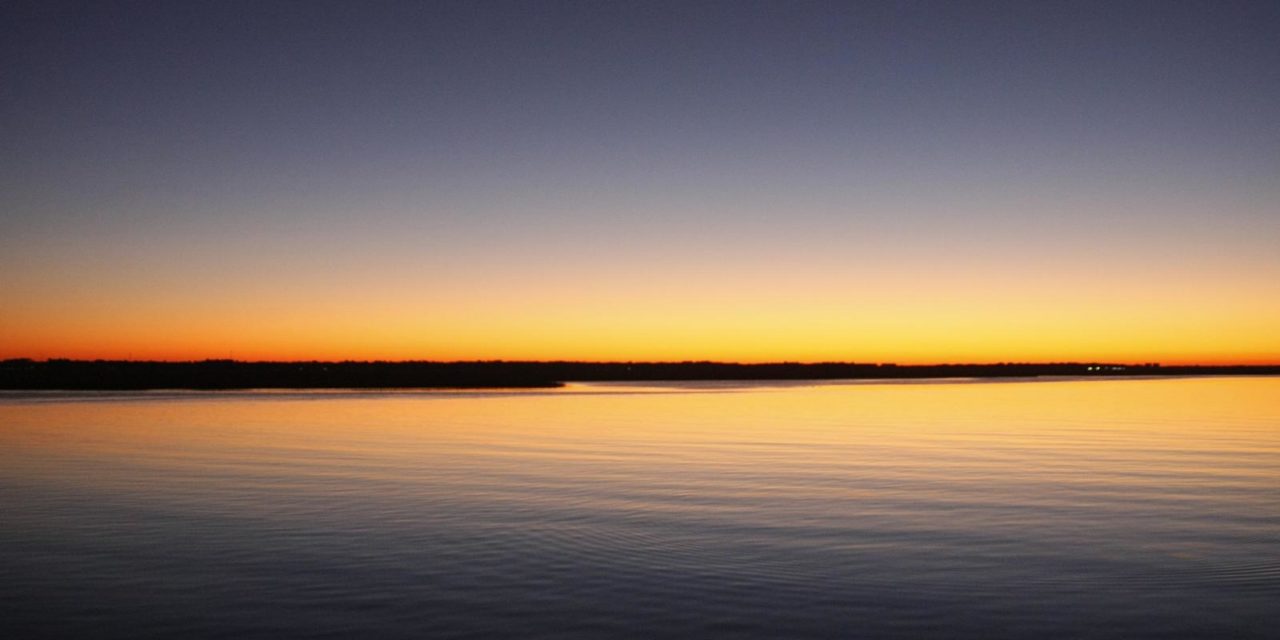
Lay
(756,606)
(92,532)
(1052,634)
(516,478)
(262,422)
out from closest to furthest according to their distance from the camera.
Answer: (1052,634), (756,606), (92,532), (516,478), (262,422)

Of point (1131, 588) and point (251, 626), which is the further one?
point (1131, 588)

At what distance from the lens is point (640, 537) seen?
53.1 feet

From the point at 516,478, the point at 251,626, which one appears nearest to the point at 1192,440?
the point at 516,478

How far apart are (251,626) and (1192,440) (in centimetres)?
3203

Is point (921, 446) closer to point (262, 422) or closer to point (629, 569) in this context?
point (629, 569)

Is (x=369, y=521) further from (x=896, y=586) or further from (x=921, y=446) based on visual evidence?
(x=921, y=446)

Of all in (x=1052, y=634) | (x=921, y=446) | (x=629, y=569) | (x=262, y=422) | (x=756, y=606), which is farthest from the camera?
(x=262, y=422)

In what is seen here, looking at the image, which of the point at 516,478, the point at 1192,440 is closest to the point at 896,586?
the point at 516,478

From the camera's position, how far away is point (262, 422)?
144 feet

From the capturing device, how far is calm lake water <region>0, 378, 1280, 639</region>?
37.3ft

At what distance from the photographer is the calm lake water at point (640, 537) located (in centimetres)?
1137

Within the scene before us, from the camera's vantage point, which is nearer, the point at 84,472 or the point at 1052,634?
the point at 1052,634

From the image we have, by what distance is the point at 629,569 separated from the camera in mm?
13781

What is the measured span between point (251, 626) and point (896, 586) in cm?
755
